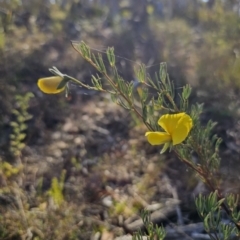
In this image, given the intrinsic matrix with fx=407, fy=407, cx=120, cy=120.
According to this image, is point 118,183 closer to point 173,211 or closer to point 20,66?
point 173,211

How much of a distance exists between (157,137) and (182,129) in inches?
2.4

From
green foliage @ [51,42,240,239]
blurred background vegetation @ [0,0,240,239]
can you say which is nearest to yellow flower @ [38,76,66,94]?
green foliage @ [51,42,240,239]

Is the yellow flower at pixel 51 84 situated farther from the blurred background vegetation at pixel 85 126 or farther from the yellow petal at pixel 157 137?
the yellow petal at pixel 157 137

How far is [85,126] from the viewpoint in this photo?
10.1 ft

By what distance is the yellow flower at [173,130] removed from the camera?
3.14 feet

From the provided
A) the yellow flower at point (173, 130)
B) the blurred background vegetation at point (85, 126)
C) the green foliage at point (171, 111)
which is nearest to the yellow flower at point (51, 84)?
the green foliage at point (171, 111)

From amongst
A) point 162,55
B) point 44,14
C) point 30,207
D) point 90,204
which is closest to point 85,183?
point 90,204

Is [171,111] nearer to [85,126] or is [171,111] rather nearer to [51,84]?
[51,84]

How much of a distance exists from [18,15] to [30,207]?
3435 mm

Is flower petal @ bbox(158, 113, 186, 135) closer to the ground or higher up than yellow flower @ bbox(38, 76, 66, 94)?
higher up

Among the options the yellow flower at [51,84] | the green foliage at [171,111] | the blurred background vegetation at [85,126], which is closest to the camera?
the green foliage at [171,111]

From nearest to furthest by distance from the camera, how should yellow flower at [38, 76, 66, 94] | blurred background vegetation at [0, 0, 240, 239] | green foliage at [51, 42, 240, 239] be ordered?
green foliage at [51, 42, 240, 239] < yellow flower at [38, 76, 66, 94] < blurred background vegetation at [0, 0, 240, 239]

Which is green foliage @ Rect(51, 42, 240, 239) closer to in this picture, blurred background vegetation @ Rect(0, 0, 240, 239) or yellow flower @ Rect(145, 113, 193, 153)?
yellow flower @ Rect(145, 113, 193, 153)

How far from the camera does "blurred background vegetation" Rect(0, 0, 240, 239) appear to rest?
76.7 inches
